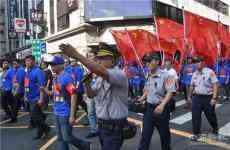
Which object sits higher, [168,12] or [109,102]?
[168,12]

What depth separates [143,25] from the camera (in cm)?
3297

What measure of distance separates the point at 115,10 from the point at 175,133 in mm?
24117

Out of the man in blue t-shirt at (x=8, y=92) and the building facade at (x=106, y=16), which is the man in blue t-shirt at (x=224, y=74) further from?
the building facade at (x=106, y=16)

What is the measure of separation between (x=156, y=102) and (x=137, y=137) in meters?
2.75

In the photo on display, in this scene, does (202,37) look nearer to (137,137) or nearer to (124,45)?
(124,45)

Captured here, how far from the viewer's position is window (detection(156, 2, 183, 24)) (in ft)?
111

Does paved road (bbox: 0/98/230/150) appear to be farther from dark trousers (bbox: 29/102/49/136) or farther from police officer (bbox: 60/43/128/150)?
police officer (bbox: 60/43/128/150)

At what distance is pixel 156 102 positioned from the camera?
7090 millimetres

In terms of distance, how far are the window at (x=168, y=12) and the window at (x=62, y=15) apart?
979cm

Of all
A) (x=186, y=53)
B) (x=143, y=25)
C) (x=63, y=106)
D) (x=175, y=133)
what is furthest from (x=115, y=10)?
(x=63, y=106)

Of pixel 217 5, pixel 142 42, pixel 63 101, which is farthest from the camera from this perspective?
pixel 217 5

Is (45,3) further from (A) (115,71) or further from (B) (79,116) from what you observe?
(A) (115,71)

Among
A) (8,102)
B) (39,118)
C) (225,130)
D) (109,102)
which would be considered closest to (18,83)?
(8,102)

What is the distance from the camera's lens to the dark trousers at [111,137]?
5.31m
